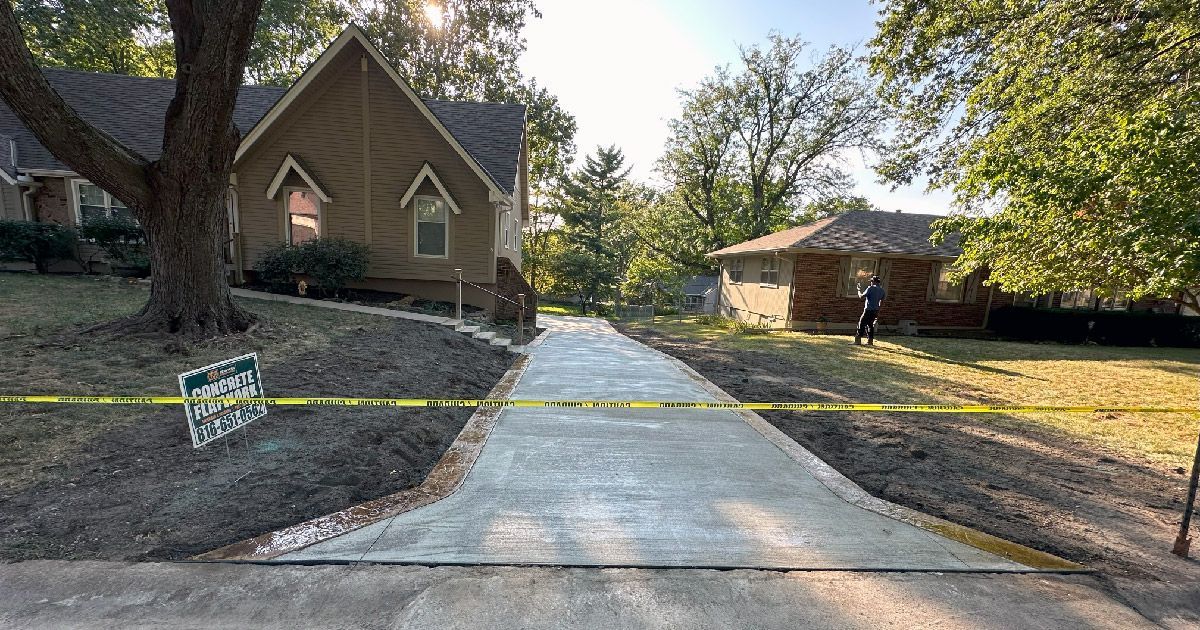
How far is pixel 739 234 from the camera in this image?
30.6 meters

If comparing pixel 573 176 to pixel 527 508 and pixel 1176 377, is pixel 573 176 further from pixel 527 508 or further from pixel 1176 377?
pixel 527 508

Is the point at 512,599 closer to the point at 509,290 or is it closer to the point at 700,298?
the point at 509,290

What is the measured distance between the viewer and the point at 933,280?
16531 mm

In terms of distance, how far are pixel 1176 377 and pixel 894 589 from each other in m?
12.5

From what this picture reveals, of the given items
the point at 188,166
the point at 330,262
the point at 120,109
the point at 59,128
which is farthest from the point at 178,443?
the point at 120,109

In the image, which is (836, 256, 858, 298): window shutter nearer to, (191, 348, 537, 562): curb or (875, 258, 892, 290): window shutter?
(875, 258, 892, 290): window shutter

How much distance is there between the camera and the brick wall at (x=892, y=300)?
52.2ft

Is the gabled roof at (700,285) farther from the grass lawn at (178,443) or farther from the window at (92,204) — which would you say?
the grass lawn at (178,443)

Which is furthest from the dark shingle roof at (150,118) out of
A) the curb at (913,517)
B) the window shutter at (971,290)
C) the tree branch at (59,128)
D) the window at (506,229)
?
the window shutter at (971,290)

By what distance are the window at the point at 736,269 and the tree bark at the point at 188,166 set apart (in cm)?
1877

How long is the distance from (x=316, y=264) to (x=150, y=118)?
8637 mm

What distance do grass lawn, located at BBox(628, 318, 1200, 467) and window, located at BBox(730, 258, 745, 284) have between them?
7375 millimetres

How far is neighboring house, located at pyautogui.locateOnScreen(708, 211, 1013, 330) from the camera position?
1588 cm

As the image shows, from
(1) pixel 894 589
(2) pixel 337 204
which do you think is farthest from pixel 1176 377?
(2) pixel 337 204
